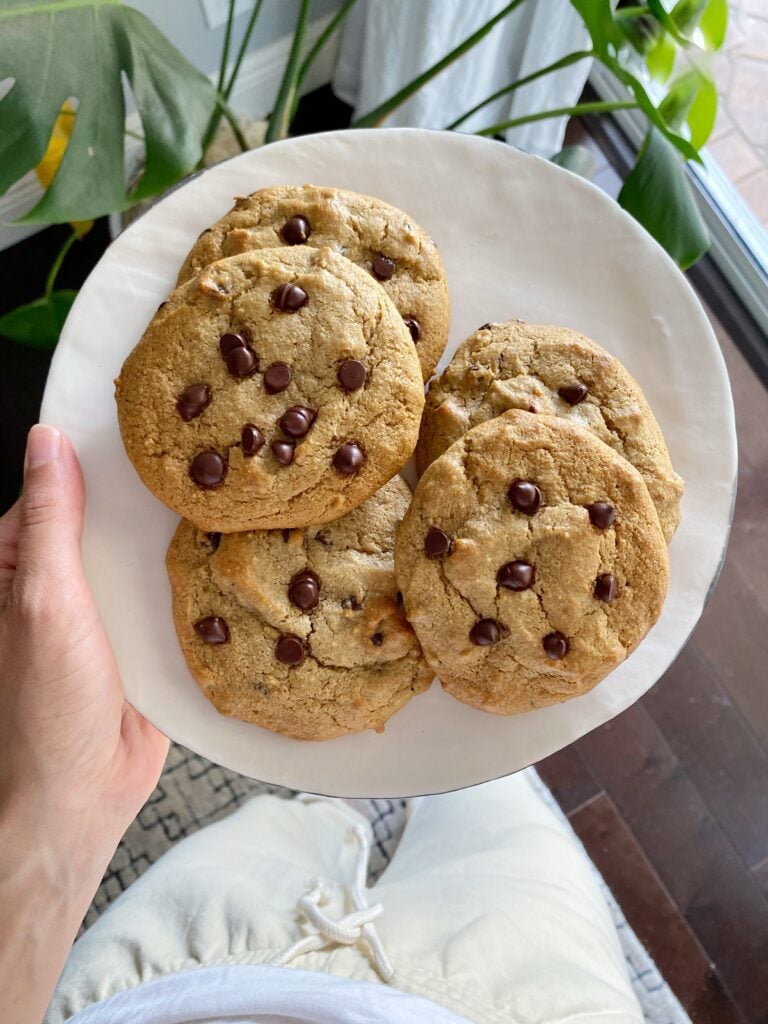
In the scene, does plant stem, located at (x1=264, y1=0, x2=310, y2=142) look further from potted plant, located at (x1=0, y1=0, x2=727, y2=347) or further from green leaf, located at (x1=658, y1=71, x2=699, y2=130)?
green leaf, located at (x1=658, y1=71, x2=699, y2=130)

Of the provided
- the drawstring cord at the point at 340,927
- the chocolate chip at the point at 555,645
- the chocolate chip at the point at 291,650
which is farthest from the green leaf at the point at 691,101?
the drawstring cord at the point at 340,927

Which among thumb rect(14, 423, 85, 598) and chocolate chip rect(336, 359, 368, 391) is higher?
chocolate chip rect(336, 359, 368, 391)

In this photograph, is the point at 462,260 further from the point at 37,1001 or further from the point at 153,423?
the point at 37,1001

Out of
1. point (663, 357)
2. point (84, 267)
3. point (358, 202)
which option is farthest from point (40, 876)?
point (84, 267)

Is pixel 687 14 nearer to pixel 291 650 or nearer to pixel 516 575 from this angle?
pixel 516 575

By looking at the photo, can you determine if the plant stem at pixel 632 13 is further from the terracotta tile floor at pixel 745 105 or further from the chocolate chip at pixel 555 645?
the terracotta tile floor at pixel 745 105

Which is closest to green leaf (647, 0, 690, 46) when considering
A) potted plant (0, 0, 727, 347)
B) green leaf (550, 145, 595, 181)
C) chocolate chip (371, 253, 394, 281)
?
potted plant (0, 0, 727, 347)
